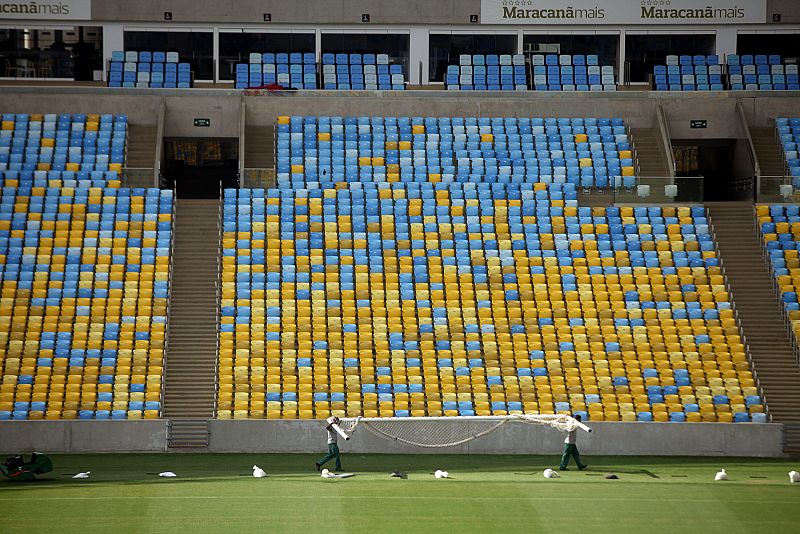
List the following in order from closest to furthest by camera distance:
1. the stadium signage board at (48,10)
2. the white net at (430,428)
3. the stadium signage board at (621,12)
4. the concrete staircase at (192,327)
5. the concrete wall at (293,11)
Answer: the white net at (430,428)
the concrete staircase at (192,327)
the stadium signage board at (48,10)
the concrete wall at (293,11)
the stadium signage board at (621,12)

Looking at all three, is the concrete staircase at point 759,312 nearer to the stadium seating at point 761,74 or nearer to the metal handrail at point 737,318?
the metal handrail at point 737,318

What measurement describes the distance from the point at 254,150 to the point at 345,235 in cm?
610

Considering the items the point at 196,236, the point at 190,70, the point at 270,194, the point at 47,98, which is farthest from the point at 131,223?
the point at 190,70

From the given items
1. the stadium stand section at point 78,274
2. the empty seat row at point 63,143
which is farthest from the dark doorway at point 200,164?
the stadium stand section at point 78,274

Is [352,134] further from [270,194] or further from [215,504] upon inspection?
[215,504]

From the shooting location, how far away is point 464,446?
3064 cm

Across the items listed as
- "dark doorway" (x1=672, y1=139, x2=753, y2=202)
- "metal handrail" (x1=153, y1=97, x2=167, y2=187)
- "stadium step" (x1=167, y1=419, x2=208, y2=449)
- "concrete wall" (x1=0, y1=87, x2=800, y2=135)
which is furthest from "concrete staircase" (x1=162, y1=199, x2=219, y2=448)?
"dark doorway" (x1=672, y1=139, x2=753, y2=202)

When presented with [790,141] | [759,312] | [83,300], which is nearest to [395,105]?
[790,141]

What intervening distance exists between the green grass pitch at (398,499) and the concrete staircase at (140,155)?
12232 millimetres

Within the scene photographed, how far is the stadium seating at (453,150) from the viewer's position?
40.2 metres

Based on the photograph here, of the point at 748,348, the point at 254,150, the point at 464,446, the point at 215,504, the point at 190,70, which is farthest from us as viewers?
the point at 190,70

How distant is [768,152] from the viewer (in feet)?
139

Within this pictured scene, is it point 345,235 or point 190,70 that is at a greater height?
point 190,70

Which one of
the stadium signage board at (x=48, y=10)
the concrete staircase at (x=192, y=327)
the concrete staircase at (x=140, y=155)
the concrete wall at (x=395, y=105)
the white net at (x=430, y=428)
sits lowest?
the white net at (x=430, y=428)
